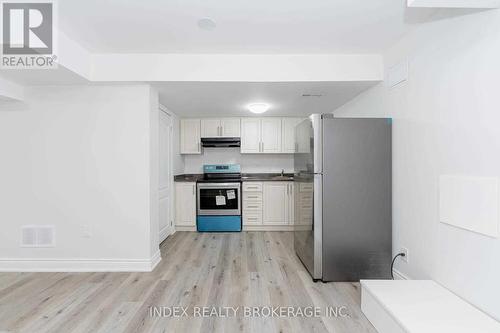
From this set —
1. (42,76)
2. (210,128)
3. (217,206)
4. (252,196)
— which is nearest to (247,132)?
(210,128)

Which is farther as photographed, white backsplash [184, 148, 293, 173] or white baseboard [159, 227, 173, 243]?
white backsplash [184, 148, 293, 173]

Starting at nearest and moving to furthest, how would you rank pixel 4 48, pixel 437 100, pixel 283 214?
pixel 437 100 < pixel 4 48 < pixel 283 214

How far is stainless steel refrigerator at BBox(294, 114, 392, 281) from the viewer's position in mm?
2422

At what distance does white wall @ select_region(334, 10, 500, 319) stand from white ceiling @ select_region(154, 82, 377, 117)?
28.5 inches

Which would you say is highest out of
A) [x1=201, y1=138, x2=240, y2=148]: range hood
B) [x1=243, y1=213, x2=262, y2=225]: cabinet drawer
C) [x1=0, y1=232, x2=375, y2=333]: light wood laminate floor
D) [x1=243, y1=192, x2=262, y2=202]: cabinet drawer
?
[x1=201, y1=138, x2=240, y2=148]: range hood

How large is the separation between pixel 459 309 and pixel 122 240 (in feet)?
9.72

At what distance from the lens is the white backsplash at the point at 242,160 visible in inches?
197

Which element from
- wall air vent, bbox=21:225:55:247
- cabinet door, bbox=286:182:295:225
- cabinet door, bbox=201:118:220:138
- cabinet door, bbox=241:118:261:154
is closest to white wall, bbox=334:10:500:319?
cabinet door, bbox=286:182:295:225

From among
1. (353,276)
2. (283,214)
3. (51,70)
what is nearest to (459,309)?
(353,276)

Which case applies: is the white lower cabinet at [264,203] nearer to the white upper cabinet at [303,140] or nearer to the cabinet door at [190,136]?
the cabinet door at [190,136]

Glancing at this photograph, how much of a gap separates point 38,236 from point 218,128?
2963 mm

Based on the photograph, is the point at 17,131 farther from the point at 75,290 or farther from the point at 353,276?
the point at 353,276

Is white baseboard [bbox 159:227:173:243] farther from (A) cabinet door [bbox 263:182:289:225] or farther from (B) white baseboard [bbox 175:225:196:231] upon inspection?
(A) cabinet door [bbox 263:182:289:225]

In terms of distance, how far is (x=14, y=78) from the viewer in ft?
8.48
